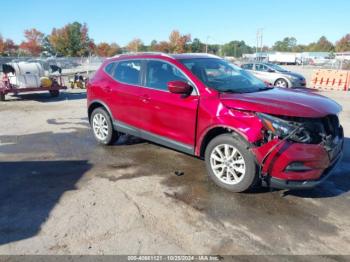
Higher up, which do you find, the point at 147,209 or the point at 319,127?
the point at 319,127

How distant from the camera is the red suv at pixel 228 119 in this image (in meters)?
4.12

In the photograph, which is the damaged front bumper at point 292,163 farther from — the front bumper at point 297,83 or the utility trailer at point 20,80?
the front bumper at point 297,83

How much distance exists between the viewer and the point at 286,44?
523ft

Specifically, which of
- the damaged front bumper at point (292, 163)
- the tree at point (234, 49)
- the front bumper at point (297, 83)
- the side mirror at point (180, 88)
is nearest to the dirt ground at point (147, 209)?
the damaged front bumper at point (292, 163)

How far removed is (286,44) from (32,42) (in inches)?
4456

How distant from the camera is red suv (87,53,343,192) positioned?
13.5 ft

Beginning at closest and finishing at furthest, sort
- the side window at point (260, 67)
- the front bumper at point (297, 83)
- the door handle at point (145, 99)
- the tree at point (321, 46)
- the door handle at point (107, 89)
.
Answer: the door handle at point (145, 99) < the door handle at point (107, 89) < the front bumper at point (297, 83) < the side window at point (260, 67) < the tree at point (321, 46)

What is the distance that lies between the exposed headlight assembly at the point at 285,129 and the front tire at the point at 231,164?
15.7 inches

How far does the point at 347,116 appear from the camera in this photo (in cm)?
1037

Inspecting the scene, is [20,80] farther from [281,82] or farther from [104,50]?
[104,50]

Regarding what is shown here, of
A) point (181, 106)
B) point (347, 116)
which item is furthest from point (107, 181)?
point (347, 116)

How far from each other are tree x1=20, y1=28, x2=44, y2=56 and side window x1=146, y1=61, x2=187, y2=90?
3566 inches

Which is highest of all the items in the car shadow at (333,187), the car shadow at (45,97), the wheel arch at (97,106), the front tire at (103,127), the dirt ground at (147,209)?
the wheel arch at (97,106)

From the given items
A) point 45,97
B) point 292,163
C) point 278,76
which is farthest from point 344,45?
point 292,163
